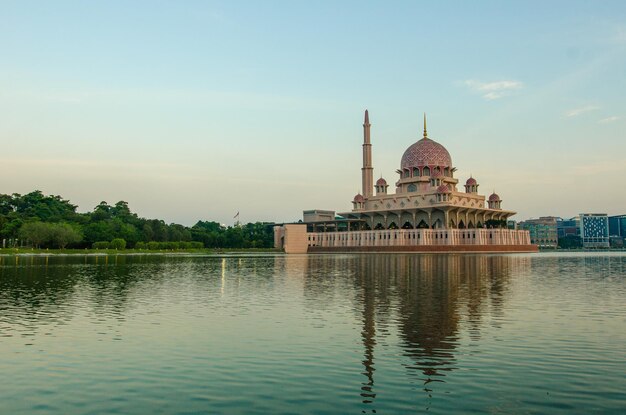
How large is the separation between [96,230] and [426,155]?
7395cm

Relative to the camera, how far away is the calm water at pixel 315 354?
9812mm

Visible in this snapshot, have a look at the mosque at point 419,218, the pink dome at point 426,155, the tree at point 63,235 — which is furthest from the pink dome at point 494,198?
the tree at point 63,235

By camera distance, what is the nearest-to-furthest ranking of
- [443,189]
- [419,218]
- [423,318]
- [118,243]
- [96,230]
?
1. [423,318]
2. [118,243]
3. [443,189]
4. [96,230]
5. [419,218]

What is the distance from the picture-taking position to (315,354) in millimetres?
13609

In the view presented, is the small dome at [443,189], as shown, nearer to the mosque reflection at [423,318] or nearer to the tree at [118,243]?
the tree at [118,243]

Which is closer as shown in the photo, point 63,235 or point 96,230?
point 63,235

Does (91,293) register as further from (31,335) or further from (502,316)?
(502,316)

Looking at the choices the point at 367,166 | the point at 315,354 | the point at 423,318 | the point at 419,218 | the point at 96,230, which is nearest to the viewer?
the point at 315,354

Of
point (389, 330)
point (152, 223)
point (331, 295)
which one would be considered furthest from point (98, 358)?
point (152, 223)

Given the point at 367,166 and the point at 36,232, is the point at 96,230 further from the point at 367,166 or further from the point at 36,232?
the point at 367,166

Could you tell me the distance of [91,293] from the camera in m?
27.9

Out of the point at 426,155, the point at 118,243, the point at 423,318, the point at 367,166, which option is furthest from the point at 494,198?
the point at 423,318

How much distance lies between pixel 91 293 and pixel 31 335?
12.0 m

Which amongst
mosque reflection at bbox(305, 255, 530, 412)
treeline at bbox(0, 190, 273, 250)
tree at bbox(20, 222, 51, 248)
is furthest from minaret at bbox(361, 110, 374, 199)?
mosque reflection at bbox(305, 255, 530, 412)
